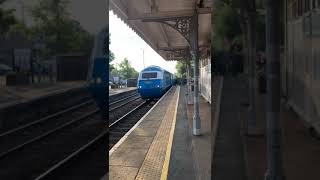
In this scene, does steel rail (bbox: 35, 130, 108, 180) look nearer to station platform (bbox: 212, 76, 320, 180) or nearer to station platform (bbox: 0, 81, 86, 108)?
station platform (bbox: 0, 81, 86, 108)

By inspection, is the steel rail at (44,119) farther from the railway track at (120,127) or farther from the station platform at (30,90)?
the railway track at (120,127)

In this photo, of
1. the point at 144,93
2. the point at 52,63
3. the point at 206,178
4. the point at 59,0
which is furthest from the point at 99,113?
the point at 144,93

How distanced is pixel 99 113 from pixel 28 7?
117cm

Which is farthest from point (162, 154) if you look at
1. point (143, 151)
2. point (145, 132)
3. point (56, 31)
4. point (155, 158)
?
point (56, 31)

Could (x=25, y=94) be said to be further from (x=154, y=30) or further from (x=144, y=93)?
(x=144, y=93)

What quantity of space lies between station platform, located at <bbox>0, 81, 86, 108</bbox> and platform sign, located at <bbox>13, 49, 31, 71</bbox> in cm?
16

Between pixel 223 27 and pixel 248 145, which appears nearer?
pixel 223 27

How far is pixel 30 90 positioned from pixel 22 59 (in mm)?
271

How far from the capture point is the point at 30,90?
3.86 meters

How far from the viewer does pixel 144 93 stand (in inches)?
976

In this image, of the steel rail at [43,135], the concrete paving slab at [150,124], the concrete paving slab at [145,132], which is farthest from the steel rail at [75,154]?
the concrete paving slab at [150,124]

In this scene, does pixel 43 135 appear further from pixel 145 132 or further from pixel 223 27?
pixel 145 132

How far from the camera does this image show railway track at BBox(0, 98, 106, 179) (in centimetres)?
381

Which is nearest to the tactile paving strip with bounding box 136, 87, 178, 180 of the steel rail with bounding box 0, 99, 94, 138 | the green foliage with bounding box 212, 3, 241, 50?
the green foliage with bounding box 212, 3, 241, 50
